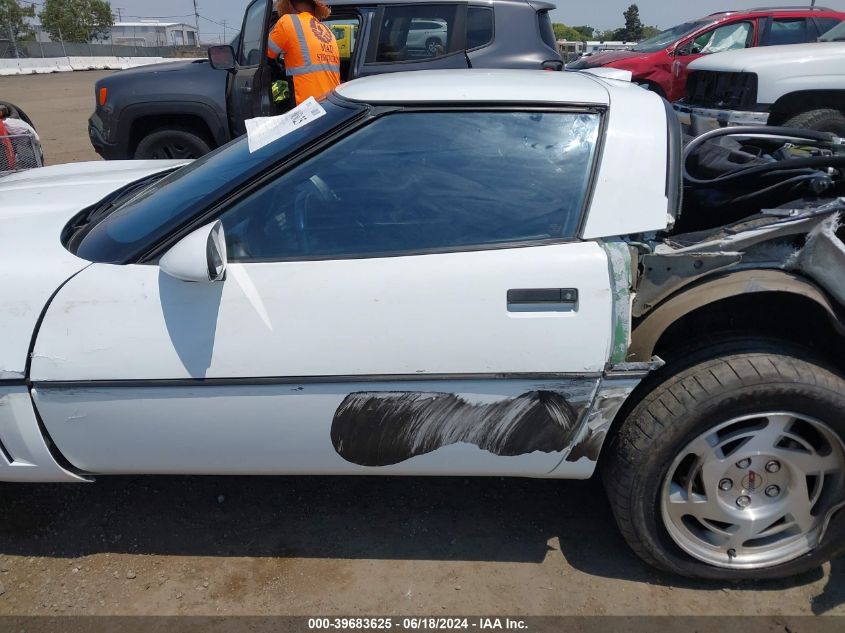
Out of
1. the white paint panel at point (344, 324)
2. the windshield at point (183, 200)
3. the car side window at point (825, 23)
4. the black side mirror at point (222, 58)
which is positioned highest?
the car side window at point (825, 23)

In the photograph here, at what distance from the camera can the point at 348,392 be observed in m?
1.93

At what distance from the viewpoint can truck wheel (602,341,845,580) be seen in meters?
1.96

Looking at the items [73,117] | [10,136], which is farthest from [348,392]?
[73,117]

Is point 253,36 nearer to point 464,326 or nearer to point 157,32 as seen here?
point 464,326

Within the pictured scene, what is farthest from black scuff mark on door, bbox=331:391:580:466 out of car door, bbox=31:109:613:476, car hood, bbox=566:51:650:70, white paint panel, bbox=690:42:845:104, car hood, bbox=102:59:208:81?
car hood, bbox=566:51:650:70

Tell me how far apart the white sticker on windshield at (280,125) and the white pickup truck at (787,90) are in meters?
4.89

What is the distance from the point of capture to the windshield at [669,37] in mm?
10258

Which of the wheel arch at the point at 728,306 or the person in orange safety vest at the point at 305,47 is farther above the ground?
the person in orange safety vest at the point at 305,47

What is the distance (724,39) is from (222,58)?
795cm

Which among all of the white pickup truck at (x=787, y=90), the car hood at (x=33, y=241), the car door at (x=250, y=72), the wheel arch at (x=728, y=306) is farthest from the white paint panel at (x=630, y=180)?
the white pickup truck at (x=787, y=90)

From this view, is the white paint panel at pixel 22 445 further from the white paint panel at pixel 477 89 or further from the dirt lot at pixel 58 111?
the dirt lot at pixel 58 111

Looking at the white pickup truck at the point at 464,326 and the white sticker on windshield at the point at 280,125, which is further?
the white sticker on windshield at the point at 280,125

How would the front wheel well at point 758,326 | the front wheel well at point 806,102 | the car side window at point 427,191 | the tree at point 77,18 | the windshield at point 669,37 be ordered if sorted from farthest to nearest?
the tree at point 77,18
the windshield at point 669,37
the front wheel well at point 806,102
the front wheel well at point 758,326
the car side window at point 427,191
